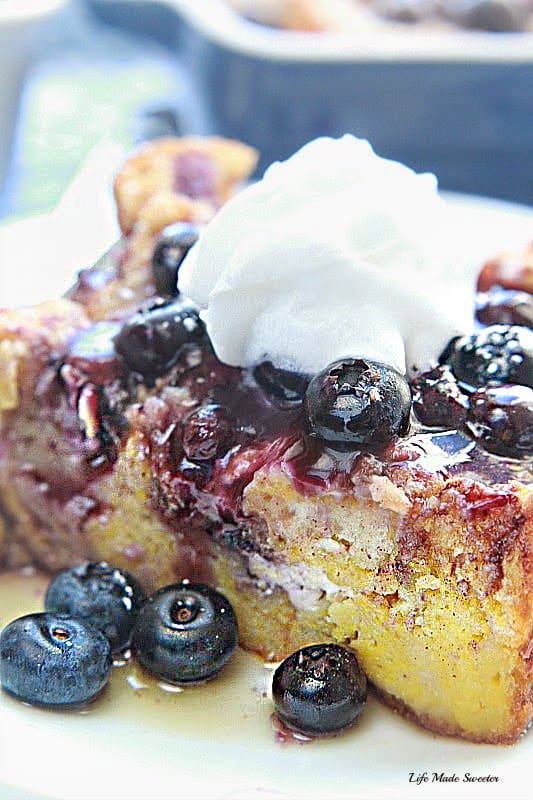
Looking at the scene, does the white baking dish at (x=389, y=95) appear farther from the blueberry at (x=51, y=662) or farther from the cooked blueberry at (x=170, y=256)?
the blueberry at (x=51, y=662)

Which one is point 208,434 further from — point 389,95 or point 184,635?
point 389,95

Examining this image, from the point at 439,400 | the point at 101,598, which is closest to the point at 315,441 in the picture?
the point at 439,400

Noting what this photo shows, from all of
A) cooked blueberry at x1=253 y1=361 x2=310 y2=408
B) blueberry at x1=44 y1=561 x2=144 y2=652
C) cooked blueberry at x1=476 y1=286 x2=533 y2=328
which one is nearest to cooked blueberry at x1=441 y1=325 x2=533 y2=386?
cooked blueberry at x1=476 y1=286 x2=533 y2=328

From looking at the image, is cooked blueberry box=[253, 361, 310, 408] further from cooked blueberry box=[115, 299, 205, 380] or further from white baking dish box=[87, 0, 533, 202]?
white baking dish box=[87, 0, 533, 202]

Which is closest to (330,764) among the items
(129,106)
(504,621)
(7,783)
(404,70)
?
(504,621)

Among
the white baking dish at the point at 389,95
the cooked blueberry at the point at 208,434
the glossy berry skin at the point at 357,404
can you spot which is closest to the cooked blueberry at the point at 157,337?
the cooked blueberry at the point at 208,434

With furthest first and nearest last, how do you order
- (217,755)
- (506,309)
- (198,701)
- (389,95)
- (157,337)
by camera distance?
(389,95) < (506,309) < (157,337) < (198,701) < (217,755)
